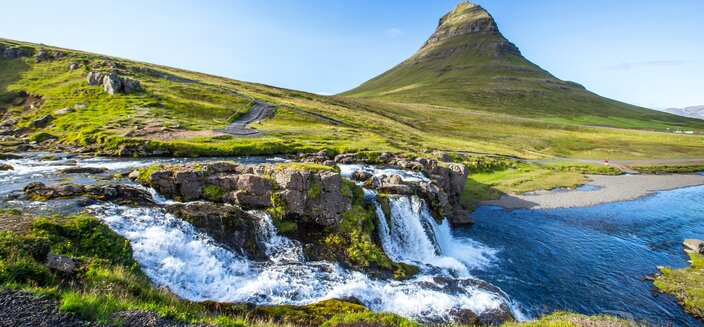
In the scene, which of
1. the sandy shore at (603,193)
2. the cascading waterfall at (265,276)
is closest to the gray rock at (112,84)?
the cascading waterfall at (265,276)

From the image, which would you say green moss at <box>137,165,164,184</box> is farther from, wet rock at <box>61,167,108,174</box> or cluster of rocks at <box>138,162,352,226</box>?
wet rock at <box>61,167,108,174</box>

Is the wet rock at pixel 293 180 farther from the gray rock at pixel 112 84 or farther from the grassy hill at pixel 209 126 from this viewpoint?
the gray rock at pixel 112 84

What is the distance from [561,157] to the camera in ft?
365

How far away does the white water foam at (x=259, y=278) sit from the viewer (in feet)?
73.3

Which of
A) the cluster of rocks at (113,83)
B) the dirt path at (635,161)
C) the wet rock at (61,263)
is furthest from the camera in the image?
the dirt path at (635,161)

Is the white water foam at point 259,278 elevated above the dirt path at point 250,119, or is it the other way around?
the dirt path at point 250,119

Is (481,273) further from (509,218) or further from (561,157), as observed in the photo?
(561,157)

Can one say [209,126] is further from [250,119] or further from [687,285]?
[687,285]

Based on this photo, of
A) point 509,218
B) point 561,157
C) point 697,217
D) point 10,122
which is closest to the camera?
point 509,218

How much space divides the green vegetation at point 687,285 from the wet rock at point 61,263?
145 ft

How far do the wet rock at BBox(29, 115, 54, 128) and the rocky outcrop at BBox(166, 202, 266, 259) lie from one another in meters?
71.2

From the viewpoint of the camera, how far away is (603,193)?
68.2 m

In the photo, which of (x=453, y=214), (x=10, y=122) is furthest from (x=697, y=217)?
(x=10, y=122)

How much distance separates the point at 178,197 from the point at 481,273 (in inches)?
1219
